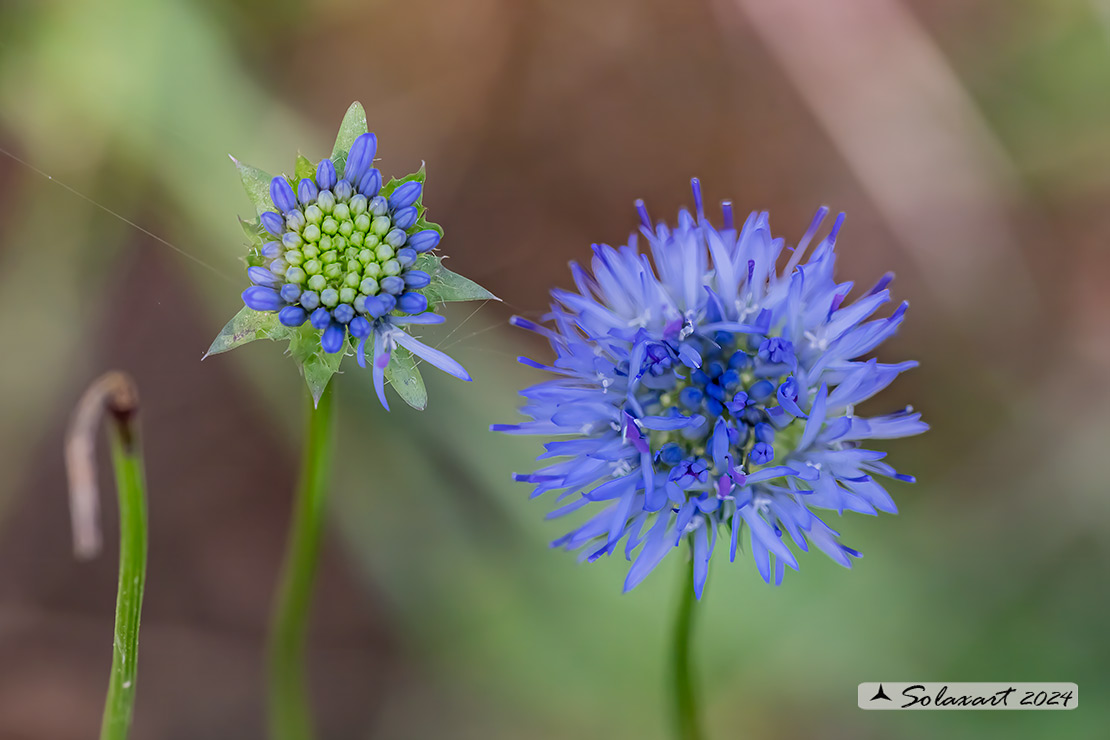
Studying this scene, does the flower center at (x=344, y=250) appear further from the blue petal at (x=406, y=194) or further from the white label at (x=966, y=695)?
the white label at (x=966, y=695)

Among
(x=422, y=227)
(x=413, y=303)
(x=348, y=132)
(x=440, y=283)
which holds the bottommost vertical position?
(x=413, y=303)

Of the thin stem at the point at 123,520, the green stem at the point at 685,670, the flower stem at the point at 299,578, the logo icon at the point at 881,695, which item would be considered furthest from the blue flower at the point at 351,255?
the logo icon at the point at 881,695

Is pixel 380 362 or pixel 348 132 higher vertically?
pixel 348 132

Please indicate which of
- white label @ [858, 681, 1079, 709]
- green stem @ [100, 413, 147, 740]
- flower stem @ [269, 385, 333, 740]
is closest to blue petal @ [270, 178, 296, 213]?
flower stem @ [269, 385, 333, 740]

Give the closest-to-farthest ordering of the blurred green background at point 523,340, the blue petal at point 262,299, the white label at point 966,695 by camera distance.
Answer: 1. the blue petal at point 262,299
2. the white label at point 966,695
3. the blurred green background at point 523,340

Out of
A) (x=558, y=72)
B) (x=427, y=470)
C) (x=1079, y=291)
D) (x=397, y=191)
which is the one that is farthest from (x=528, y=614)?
(x=1079, y=291)

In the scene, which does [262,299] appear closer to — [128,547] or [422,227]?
[422,227]

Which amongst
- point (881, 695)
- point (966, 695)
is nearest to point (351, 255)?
point (881, 695)
